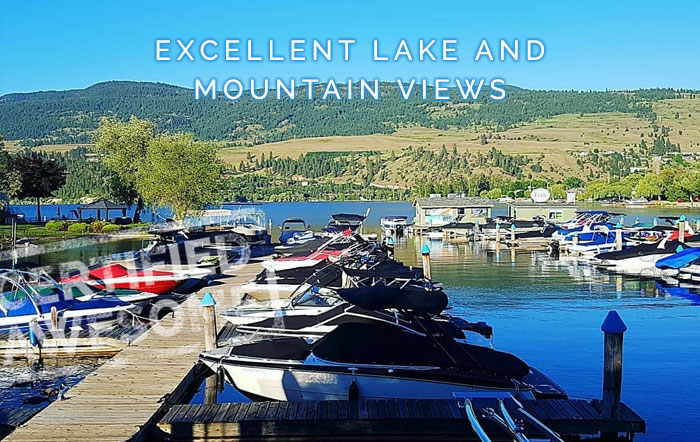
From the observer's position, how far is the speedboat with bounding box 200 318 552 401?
535 inches

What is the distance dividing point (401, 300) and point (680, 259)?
28522mm

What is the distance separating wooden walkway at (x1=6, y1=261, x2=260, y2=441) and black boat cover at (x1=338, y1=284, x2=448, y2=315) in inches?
149

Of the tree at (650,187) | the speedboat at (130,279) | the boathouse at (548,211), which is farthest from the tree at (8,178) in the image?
the tree at (650,187)

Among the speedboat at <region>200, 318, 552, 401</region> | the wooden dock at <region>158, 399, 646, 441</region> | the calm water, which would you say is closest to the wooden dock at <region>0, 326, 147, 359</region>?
the calm water

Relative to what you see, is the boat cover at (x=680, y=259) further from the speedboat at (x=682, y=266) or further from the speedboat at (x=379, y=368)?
the speedboat at (x=379, y=368)

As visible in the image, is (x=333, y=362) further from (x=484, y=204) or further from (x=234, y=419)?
(x=484, y=204)

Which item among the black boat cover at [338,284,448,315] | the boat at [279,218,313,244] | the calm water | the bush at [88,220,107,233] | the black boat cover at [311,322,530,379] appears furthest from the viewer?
the bush at [88,220,107,233]

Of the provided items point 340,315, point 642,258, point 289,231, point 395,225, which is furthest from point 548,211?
point 340,315

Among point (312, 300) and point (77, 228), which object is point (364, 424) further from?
point (77, 228)

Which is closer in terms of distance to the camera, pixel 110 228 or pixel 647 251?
pixel 647 251

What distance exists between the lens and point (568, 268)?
4397 cm

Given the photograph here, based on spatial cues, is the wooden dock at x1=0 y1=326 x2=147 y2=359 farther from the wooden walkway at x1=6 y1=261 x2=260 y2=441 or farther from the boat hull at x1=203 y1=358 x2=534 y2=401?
the boat hull at x1=203 y1=358 x2=534 y2=401

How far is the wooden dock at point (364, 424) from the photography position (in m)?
12.0

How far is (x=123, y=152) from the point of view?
66.4 meters
